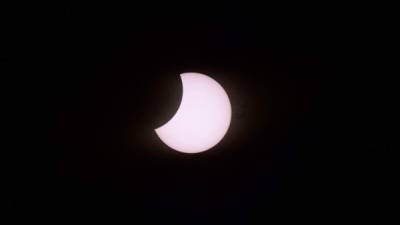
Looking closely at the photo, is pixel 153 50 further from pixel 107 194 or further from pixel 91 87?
pixel 107 194

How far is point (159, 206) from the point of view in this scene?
2.39m

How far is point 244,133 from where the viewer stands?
2.20 metres

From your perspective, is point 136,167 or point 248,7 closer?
point 248,7

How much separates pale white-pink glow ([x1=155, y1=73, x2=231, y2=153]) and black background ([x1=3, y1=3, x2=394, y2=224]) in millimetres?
153

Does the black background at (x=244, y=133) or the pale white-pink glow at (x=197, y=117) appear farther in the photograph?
the black background at (x=244, y=133)

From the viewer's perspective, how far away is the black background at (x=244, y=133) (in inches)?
76.9

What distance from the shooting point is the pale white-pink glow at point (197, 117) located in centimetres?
170

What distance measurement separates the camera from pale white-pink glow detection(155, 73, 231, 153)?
5.57 ft

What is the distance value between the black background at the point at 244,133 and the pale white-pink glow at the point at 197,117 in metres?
0.15

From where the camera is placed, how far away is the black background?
6.41 feet

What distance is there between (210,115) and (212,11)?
2.18 ft

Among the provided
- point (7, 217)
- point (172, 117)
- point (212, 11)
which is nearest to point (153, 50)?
point (172, 117)

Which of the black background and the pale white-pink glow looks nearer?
the pale white-pink glow

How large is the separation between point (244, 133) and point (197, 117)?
57 centimetres
